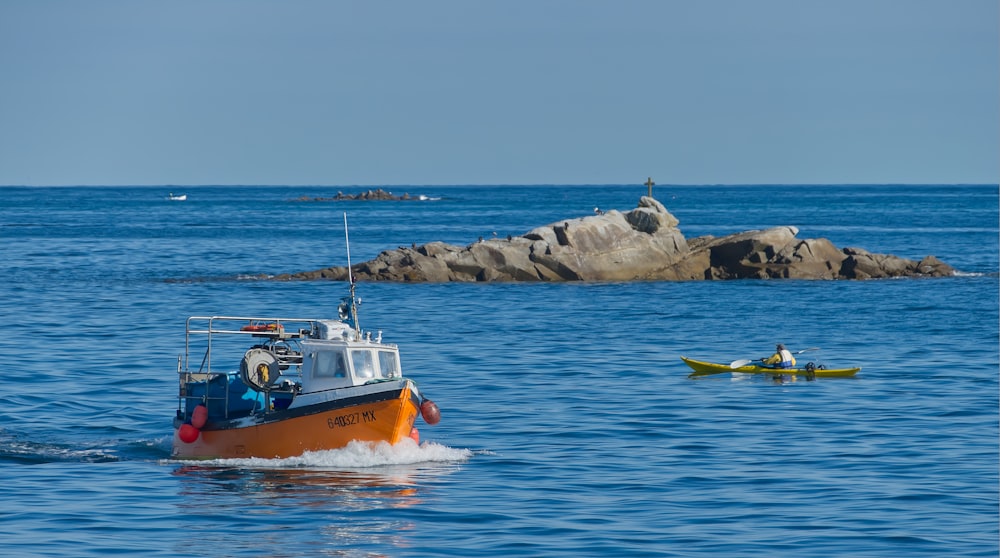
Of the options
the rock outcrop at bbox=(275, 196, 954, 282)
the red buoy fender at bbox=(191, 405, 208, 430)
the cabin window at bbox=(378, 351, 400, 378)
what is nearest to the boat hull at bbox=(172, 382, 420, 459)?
the red buoy fender at bbox=(191, 405, 208, 430)

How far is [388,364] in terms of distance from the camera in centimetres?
2886

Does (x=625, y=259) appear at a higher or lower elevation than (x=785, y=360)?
higher

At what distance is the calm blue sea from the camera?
2230 cm

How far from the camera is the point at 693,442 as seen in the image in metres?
30.3

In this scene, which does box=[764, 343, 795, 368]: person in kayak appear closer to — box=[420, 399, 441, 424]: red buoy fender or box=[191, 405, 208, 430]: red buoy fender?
box=[420, 399, 441, 424]: red buoy fender

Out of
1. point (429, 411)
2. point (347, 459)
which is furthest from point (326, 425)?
point (429, 411)

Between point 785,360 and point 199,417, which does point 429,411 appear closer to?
point 199,417

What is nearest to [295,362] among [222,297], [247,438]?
[247,438]

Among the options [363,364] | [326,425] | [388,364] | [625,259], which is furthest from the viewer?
[625,259]

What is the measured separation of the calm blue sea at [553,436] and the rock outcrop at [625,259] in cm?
464

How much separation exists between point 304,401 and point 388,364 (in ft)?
7.36

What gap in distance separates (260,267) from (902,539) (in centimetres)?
6985

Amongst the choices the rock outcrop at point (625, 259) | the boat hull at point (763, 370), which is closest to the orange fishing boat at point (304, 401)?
the boat hull at point (763, 370)

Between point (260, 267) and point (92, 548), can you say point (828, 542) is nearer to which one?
point (92, 548)
